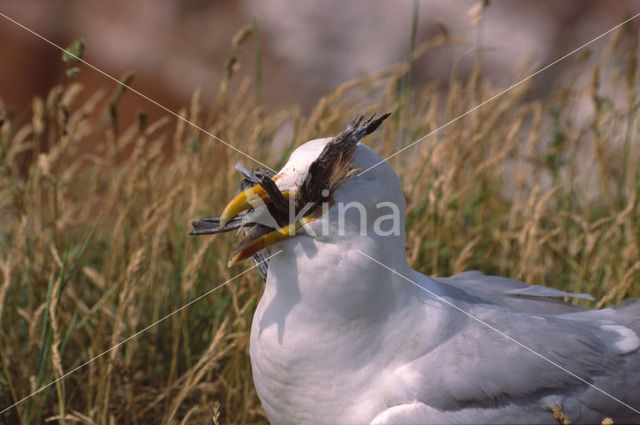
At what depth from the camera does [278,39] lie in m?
6.11

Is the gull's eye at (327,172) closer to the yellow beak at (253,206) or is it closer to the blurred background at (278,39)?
the yellow beak at (253,206)

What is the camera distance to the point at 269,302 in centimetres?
176

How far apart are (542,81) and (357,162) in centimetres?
421

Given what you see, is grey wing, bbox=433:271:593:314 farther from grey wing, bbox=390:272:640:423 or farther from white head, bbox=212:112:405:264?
white head, bbox=212:112:405:264

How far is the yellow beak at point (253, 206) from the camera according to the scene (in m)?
1.63

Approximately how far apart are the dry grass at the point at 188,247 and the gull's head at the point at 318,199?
527 millimetres

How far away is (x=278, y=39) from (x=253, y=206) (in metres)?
4.71

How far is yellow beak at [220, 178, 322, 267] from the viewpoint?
163 cm

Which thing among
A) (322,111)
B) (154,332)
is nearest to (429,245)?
(322,111)

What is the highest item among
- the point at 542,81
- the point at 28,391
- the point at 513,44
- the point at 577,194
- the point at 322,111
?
the point at 513,44

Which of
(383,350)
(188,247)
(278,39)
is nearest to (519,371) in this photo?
(383,350)

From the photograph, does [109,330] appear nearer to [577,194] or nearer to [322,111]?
[322,111]

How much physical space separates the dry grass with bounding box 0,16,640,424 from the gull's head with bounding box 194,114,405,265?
53 centimetres

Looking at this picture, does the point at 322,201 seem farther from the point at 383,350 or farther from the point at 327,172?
the point at 383,350
